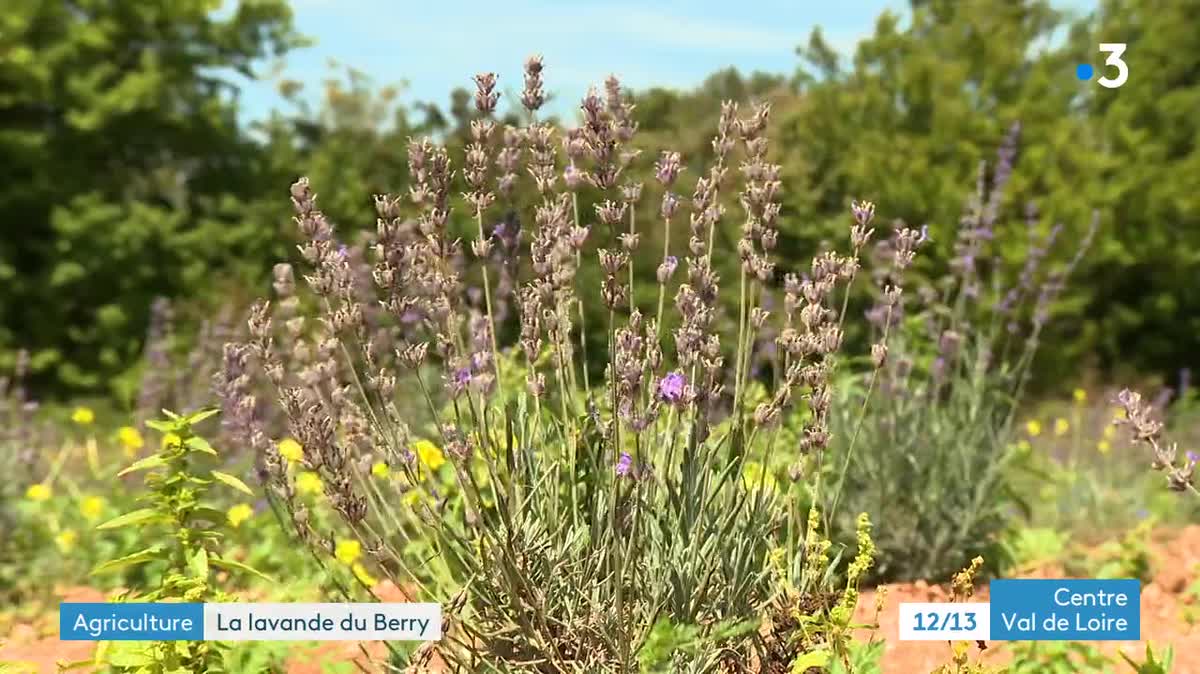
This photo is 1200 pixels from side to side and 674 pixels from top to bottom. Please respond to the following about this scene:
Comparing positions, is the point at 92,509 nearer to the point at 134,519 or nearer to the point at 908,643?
the point at 134,519

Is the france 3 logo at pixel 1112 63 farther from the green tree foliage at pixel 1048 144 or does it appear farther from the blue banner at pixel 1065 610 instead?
the blue banner at pixel 1065 610

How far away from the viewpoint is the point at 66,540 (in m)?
5.46

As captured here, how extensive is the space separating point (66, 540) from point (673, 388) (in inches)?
156

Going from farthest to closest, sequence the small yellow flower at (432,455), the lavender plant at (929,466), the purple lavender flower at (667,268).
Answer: the lavender plant at (929,466)
the small yellow flower at (432,455)
the purple lavender flower at (667,268)

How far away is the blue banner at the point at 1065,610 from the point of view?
341 centimetres

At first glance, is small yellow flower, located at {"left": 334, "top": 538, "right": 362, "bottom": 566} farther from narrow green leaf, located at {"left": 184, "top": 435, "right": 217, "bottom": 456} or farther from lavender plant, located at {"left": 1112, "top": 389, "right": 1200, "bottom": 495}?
lavender plant, located at {"left": 1112, "top": 389, "right": 1200, "bottom": 495}

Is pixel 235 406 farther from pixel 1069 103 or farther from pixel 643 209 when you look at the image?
pixel 1069 103

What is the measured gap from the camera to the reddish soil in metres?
3.63

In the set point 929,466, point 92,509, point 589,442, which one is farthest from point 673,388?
point 92,509

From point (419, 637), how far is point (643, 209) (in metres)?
8.70

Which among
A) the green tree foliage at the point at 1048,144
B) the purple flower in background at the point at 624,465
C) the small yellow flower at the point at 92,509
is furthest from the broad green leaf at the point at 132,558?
the green tree foliage at the point at 1048,144

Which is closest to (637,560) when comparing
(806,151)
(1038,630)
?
(1038,630)

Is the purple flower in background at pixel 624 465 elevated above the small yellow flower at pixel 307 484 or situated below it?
below

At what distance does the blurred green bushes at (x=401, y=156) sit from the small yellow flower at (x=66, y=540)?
27.2 ft
